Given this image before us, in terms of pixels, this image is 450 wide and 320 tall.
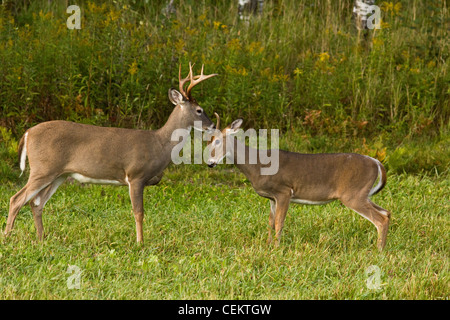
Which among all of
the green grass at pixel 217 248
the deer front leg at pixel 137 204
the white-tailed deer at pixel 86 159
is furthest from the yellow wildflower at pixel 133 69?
the deer front leg at pixel 137 204

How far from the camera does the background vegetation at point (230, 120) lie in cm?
516

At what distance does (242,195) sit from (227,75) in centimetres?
229

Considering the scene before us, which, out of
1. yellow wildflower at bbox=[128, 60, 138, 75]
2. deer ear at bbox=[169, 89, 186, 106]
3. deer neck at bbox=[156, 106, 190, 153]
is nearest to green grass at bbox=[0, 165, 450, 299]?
deer neck at bbox=[156, 106, 190, 153]

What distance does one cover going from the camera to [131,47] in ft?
28.9

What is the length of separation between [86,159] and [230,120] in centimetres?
337

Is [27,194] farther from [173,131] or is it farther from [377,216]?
[377,216]

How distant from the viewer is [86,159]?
5867 mm

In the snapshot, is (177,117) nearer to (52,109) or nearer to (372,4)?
(52,109)

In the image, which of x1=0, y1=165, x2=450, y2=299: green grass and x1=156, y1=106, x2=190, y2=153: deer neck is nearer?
x1=0, y1=165, x2=450, y2=299: green grass

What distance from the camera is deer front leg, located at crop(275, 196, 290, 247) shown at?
600 centimetres

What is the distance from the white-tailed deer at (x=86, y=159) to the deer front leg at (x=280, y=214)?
41.1 inches

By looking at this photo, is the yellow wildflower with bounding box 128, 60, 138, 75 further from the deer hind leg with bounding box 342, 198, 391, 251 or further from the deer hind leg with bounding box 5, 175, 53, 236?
the deer hind leg with bounding box 342, 198, 391, 251

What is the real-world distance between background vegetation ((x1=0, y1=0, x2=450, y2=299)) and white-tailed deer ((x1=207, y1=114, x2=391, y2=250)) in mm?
327
